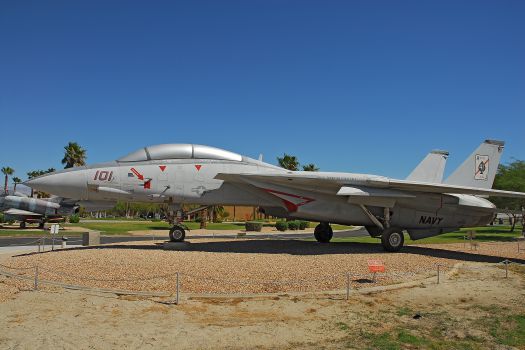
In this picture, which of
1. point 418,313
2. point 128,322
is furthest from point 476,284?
point 128,322

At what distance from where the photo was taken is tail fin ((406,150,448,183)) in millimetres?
18953

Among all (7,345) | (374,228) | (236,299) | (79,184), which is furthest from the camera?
(374,228)

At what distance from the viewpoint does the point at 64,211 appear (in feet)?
117

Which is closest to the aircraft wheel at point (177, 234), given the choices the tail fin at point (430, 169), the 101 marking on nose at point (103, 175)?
the 101 marking on nose at point (103, 175)

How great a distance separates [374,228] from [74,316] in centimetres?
1350

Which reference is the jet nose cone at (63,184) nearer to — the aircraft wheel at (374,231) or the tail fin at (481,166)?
the aircraft wheel at (374,231)

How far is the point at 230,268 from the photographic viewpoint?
442 inches

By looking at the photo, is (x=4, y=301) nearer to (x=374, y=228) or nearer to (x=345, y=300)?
(x=345, y=300)

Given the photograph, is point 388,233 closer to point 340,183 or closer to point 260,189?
point 340,183

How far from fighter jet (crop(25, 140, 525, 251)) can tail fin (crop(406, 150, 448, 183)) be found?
7.55 feet

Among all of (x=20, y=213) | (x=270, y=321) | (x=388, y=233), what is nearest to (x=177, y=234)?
(x=388, y=233)

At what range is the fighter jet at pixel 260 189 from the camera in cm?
1430

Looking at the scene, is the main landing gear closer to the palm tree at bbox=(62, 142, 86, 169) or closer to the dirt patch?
the dirt patch

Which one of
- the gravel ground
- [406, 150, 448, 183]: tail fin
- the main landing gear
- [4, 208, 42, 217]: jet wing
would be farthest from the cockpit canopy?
[4, 208, 42, 217]: jet wing
